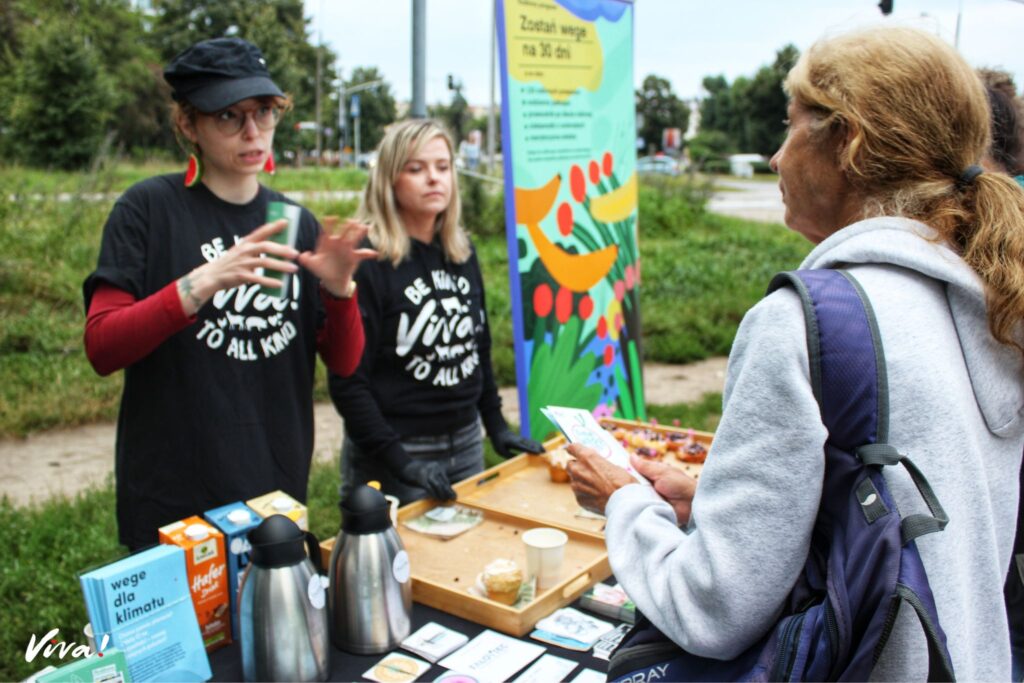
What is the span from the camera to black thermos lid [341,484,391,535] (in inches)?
64.9

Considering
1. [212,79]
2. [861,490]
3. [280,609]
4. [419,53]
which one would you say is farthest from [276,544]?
[419,53]

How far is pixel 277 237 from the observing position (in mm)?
1837

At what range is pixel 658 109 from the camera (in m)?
53.6

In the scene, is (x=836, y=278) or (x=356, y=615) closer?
(x=836, y=278)

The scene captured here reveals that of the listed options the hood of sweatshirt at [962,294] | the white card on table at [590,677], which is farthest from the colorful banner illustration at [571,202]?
the hood of sweatshirt at [962,294]

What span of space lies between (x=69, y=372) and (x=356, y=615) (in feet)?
17.7

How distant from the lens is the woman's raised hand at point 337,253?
204 cm

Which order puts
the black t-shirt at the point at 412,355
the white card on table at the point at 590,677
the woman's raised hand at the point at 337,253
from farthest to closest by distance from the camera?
the black t-shirt at the point at 412,355, the woman's raised hand at the point at 337,253, the white card on table at the point at 590,677

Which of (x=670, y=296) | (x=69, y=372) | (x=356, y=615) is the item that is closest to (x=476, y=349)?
(x=356, y=615)

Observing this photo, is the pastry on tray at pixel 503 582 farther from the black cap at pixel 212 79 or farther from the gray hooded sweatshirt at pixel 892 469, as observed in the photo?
the black cap at pixel 212 79

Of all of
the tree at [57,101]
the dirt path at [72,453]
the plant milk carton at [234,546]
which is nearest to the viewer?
the plant milk carton at [234,546]

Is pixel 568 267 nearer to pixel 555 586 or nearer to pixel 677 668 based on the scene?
pixel 555 586

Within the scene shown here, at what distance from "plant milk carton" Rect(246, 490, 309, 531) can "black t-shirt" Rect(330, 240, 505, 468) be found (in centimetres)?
69

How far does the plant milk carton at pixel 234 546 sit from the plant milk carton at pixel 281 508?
0.04m
